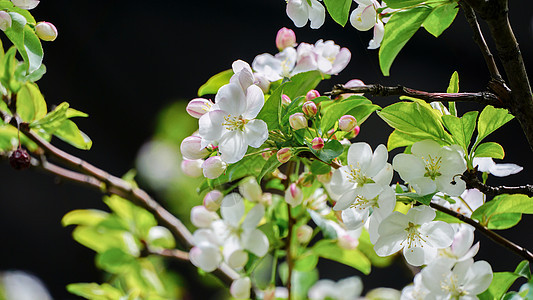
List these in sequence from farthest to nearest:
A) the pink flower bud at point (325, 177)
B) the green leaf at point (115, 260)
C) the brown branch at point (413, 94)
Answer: the green leaf at point (115, 260)
the pink flower bud at point (325, 177)
the brown branch at point (413, 94)

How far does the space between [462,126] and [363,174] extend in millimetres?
90

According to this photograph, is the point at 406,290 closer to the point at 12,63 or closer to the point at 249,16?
the point at 12,63

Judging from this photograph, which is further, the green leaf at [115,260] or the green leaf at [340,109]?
the green leaf at [115,260]

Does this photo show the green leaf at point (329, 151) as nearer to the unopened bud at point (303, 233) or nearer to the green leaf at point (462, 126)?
the green leaf at point (462, 126)

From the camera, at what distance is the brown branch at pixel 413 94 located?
377 millimetres

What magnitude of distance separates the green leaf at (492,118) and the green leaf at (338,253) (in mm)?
288

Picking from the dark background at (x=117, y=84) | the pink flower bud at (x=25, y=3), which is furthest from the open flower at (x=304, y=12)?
the dark background at (x=117, y=84)

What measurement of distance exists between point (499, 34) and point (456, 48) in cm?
84

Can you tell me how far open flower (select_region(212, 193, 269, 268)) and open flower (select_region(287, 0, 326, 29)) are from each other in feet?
0.71

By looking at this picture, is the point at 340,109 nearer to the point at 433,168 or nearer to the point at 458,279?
the point at 433,168

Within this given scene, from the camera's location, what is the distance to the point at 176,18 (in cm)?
181

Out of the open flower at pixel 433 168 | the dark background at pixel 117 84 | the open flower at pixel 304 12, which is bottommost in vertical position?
the dark background at pixel 117 84

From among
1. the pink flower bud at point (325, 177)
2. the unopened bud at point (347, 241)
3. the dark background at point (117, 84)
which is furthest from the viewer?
the dark background at point (117, 84)

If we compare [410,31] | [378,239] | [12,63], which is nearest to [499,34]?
[410,31]
